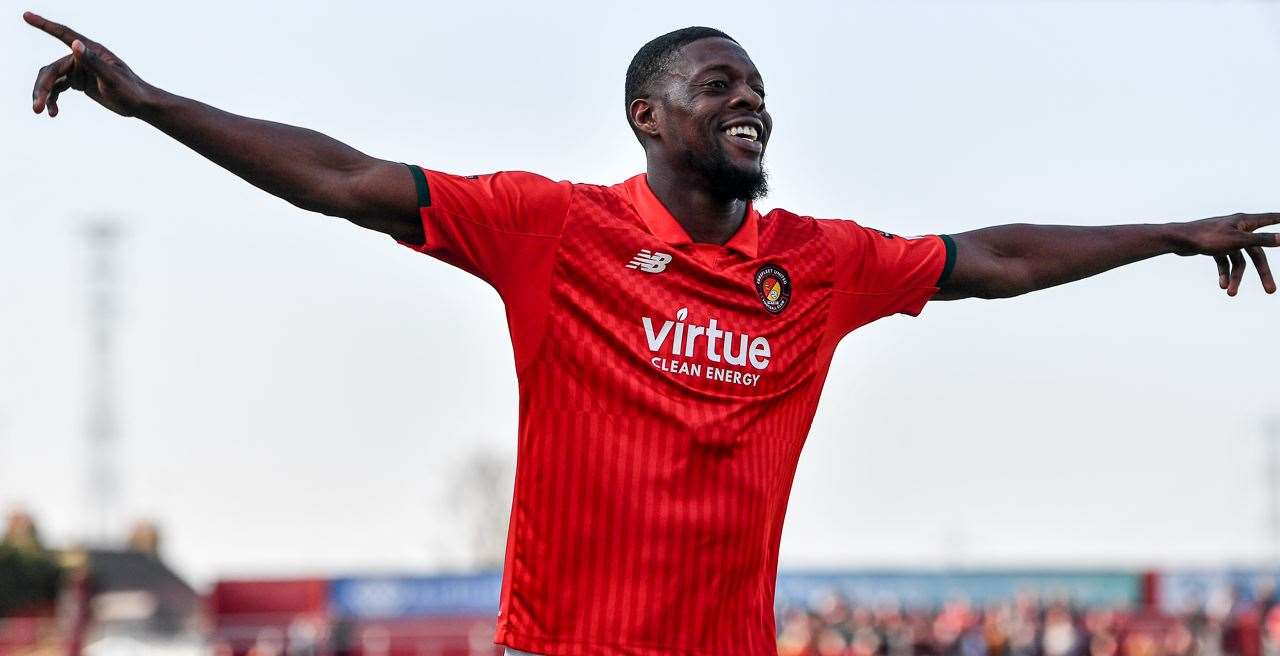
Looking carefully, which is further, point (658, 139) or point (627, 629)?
point (658, 139)

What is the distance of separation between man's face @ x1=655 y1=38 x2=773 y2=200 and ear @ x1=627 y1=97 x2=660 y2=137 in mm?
65

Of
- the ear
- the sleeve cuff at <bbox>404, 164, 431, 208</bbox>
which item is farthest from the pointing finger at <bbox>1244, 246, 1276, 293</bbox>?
the sleeve cuff at <bbox>404, 164, 431, 208</bbox>

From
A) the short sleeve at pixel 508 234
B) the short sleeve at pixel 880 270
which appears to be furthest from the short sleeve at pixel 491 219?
the short sleeve at pixel 880 270

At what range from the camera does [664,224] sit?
4637mm

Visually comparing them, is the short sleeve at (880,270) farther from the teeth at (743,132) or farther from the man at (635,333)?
the teeth at (743,132)

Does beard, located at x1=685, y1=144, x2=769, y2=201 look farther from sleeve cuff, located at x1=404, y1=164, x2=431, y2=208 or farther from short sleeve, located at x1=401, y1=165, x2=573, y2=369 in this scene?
sleeve cuff, located at x1=404, y1=164, x2=431, y2=208

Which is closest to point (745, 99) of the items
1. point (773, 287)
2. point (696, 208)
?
point (696, 208)

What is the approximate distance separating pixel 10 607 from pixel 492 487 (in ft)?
115

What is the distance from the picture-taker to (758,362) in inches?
180

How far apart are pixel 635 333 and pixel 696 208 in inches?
17.2

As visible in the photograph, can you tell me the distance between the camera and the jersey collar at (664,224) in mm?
4621

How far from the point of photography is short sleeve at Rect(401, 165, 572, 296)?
437 cm

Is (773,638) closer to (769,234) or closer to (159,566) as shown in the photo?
(769,234)

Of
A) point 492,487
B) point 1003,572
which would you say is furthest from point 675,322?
point 492,487
